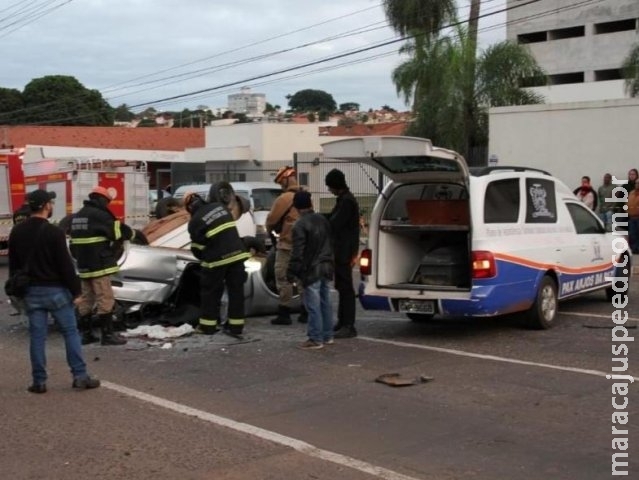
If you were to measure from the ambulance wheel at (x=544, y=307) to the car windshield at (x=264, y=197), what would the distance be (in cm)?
1199

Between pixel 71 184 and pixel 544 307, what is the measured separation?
13463mm

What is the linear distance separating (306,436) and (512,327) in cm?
447

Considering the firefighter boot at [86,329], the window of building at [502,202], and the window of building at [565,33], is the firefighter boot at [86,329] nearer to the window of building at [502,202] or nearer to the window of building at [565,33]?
the window of building at [502,202]

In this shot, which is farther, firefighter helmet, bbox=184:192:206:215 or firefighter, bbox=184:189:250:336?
firefighter helmet, bbox=184:192:206:215

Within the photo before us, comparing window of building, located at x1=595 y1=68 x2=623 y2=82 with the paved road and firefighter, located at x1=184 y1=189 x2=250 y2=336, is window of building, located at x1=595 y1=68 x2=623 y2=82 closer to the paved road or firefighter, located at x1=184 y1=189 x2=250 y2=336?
the paved road

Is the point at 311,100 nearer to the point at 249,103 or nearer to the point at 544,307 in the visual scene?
the point at 249,103

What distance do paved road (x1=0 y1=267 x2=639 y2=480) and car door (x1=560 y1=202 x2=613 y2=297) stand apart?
655 millimetres

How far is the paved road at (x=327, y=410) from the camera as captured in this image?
527cm

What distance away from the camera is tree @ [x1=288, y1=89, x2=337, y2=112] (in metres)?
163

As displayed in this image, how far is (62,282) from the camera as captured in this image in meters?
7.11

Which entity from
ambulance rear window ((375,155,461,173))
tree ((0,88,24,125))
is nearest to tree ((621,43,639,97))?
ambulance rear window ((375,155,461,173))

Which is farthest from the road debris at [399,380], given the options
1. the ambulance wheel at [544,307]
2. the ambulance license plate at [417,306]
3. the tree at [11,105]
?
the tree at [11,105]

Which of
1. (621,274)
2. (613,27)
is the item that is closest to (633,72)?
(621,274)

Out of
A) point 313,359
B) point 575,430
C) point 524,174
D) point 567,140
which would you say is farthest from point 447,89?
point 575,430
